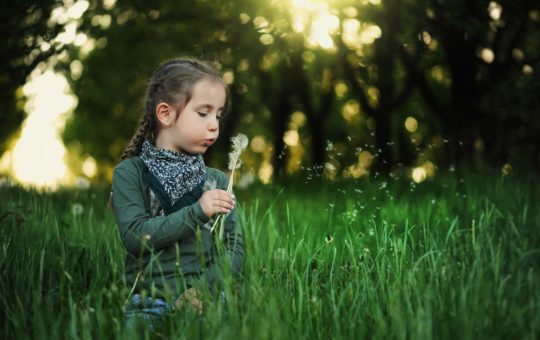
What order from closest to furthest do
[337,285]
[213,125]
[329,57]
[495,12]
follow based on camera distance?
[213,125], [337,285], [495,12], [329,57]

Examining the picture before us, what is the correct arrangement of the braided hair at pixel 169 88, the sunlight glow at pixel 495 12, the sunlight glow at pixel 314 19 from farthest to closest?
the sunlight glow at pixel 314 19 < the sunlight glow at pixel 495 12 < the braided hair at pixel 169 88

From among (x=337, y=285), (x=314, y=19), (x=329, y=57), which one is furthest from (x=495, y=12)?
(x=337, y=285)

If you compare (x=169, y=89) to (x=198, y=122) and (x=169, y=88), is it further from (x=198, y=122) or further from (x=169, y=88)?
(x=198, y=122)

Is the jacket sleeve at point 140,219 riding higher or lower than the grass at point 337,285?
higher

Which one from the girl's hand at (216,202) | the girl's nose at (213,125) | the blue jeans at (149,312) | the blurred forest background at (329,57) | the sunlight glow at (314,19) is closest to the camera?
the blue jeans at (149,312)

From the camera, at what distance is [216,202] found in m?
2.14

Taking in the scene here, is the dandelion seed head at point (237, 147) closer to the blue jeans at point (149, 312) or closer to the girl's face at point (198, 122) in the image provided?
the girl's face at point (198, 122)

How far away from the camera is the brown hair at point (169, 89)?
8.11 ft

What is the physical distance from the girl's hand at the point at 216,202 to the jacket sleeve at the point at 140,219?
34mm

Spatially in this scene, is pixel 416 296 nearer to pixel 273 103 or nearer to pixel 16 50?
pixel 16 50

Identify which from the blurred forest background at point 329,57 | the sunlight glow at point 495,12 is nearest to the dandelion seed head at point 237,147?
the blurred forest background at point 329,57

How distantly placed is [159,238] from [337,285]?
88 cm

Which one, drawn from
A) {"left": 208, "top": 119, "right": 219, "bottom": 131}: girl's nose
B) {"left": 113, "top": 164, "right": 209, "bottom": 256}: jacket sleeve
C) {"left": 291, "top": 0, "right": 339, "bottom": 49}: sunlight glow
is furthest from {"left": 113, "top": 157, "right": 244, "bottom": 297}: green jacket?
{"left": 291, "top": 0, "right": 339, "bottom": 49}: sunlight glow

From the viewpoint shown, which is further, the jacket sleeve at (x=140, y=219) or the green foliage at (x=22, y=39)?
Answer: the green foliage at (x=22, y=39)
